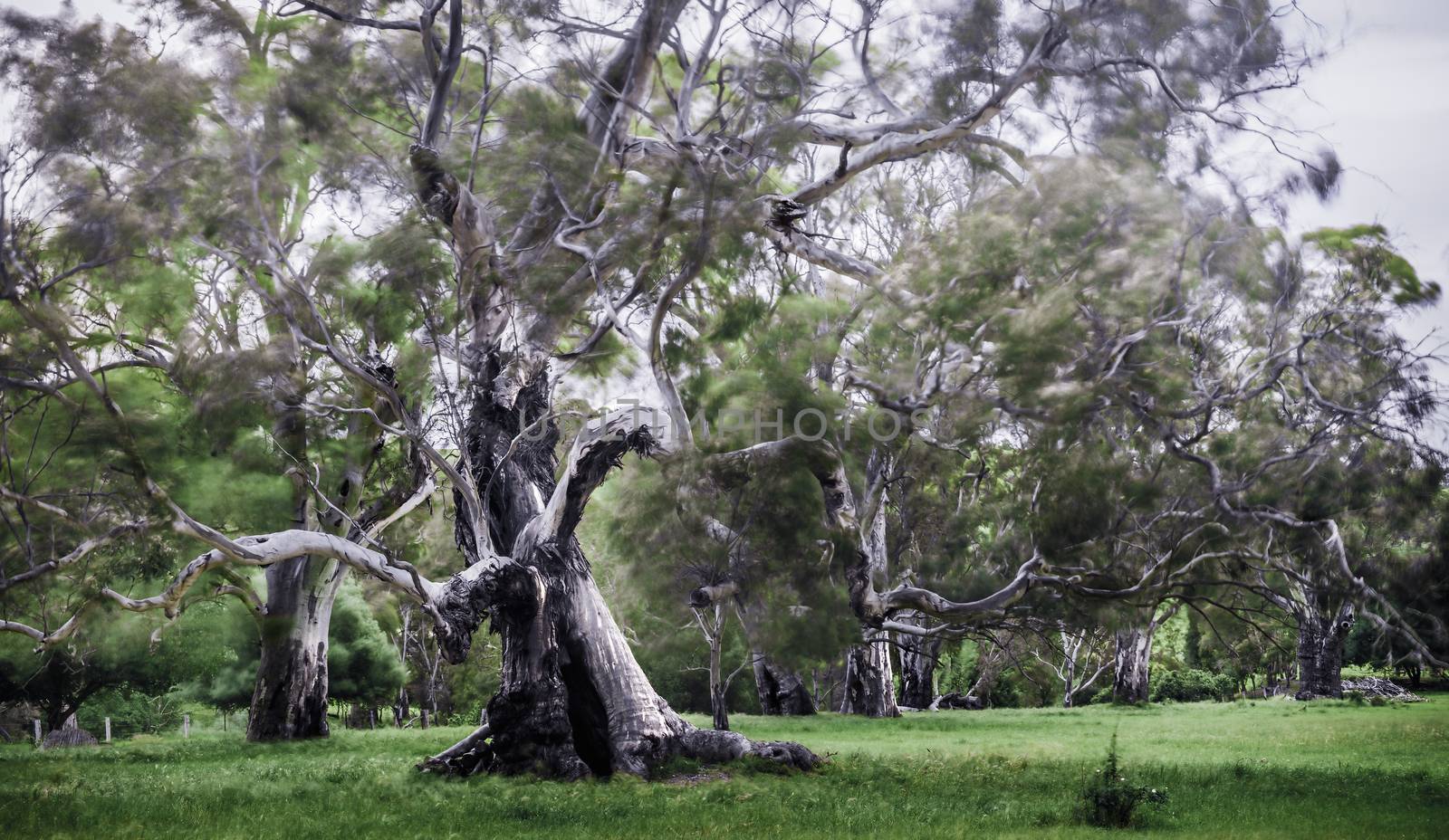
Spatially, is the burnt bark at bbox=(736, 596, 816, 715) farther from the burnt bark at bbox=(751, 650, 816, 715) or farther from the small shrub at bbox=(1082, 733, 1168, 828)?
the small shrub at bbox=(1082, 733, 1168, 828)

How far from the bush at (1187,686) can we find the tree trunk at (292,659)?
1186 inches

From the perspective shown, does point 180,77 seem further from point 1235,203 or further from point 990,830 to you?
point 1235,203

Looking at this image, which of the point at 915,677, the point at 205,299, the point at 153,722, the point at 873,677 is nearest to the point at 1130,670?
the point at 915,677

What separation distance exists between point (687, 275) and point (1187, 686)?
33652mm

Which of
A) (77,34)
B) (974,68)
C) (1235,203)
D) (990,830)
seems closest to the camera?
(990,830)

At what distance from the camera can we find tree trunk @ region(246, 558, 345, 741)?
18.8 metres

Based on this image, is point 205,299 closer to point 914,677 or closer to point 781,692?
point 781,692

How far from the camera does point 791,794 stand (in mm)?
10820

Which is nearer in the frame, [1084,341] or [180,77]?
[180,77]

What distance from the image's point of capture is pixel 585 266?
596 inches

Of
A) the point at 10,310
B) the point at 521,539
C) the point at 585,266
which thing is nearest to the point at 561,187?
the point at 585,266

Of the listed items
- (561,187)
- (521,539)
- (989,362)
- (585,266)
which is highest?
(561,187)

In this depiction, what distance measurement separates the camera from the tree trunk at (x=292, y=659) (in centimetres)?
1881

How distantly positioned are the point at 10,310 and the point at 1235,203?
16240 millimetres
